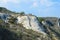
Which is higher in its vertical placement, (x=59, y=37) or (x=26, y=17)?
(x=26, y=17)

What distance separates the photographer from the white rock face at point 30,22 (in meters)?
38.6

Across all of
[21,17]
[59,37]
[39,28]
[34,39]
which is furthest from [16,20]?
[34,39]

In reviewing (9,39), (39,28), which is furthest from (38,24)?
(9,39)

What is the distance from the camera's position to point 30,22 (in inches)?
1576

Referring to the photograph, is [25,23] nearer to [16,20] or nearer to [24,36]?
[16,20]

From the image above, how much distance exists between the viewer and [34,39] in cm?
3084

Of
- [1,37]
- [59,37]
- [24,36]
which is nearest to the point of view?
[1,37]

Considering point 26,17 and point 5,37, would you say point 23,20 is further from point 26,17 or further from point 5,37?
point 5,37

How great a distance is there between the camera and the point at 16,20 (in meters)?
40.8

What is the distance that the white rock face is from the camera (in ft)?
127

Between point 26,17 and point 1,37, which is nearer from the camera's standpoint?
point 1,37

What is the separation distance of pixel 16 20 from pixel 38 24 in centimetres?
308

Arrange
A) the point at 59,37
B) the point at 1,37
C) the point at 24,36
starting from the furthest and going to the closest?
the point at 59,37 → the point at 24,36 → the point at 1,37

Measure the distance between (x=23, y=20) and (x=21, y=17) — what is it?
2.95 ft
